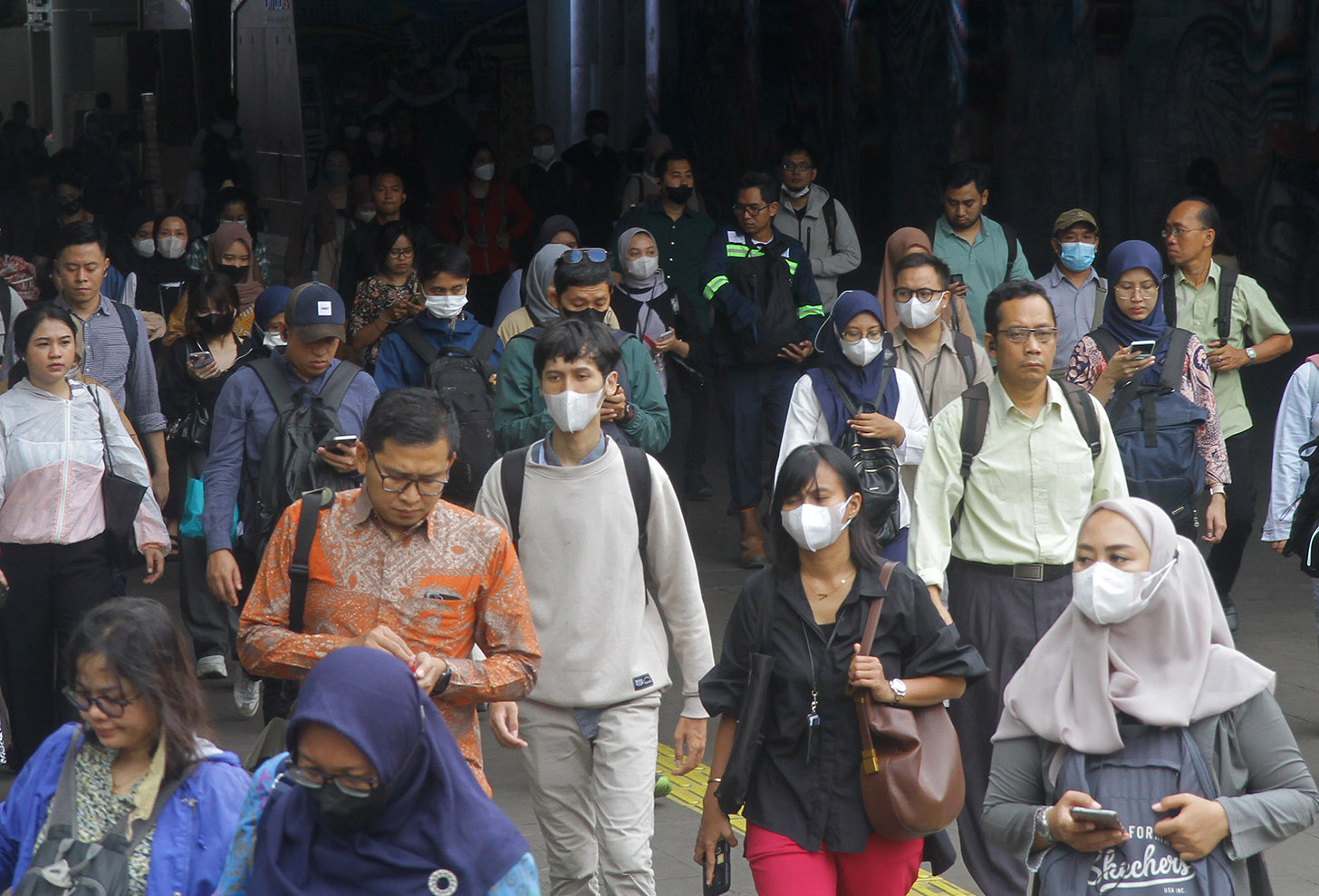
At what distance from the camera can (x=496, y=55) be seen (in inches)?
797

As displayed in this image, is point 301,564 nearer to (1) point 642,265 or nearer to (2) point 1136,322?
(2) point 1136,322

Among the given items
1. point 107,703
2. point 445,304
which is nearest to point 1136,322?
point 445,304

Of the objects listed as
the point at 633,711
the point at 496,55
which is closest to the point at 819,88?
the point at 496,55

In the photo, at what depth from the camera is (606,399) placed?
5777 millimetres

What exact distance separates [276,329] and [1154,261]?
363 centimetres

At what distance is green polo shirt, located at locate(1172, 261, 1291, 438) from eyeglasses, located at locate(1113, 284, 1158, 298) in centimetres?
114

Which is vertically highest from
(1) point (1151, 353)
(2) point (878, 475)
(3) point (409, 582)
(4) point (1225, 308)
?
(4) point (1225, 308)

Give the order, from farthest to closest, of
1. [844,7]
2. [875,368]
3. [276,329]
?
1. [844,7]
2. [276,329]
3. [875,368]

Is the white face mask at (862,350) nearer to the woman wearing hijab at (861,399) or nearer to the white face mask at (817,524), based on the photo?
the woman wearing hijab at (861,399)

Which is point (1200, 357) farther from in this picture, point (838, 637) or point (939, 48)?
point (939, 48)

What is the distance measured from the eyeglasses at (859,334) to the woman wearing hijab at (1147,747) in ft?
9.16

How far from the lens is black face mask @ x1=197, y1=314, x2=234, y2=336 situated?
25.6ft

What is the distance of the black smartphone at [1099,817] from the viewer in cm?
324

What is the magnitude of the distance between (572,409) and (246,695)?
3068mm
